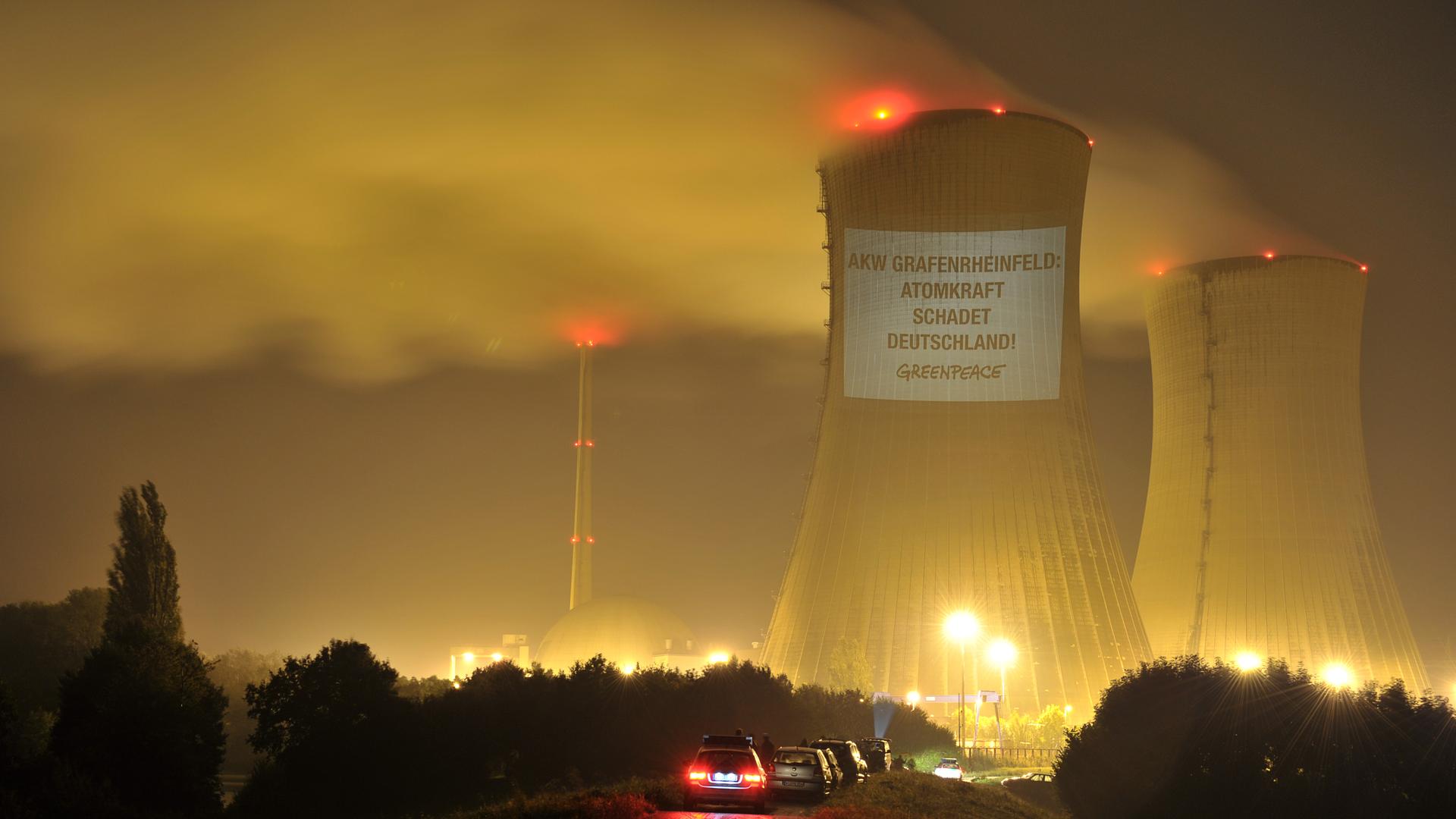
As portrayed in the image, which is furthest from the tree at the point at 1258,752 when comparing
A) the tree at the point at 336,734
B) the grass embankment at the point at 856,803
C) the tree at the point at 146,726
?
the tree at the point at 146,726

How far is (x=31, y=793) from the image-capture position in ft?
71.9

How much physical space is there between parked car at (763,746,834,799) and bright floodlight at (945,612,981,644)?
2022cm

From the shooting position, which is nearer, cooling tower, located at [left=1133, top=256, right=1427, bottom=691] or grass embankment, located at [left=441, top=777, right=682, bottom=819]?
grass embankment, located at [left=441, top=777, right=682, bottom=819]

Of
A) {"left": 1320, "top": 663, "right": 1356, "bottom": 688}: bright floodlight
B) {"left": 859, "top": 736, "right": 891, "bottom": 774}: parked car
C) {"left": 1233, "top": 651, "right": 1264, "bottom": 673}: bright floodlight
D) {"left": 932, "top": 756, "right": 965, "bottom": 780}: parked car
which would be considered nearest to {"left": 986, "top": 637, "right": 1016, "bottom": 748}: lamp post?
{"left": 932, "top": 756, "right": 965, "bottom": 780}: parked car

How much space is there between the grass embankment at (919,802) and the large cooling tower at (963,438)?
14.3 meters

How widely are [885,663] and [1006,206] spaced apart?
1317cm

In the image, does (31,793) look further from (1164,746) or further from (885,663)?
(885,663)

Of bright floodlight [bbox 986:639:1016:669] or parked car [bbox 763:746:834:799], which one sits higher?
bright floodlight [bbox 986:639:1016:669]

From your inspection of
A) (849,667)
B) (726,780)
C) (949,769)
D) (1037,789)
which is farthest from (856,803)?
(849,667)

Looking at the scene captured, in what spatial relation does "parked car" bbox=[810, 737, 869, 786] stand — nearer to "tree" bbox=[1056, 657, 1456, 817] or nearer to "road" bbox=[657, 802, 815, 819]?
"road" bbox=[657, 802, 815, 819]

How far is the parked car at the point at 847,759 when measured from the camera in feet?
82.8

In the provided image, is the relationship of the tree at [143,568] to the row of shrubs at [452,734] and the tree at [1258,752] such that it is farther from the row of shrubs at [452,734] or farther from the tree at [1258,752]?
the tree at [1258,752]

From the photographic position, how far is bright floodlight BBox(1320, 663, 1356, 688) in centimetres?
4938

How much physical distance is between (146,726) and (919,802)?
1307 centimetres
